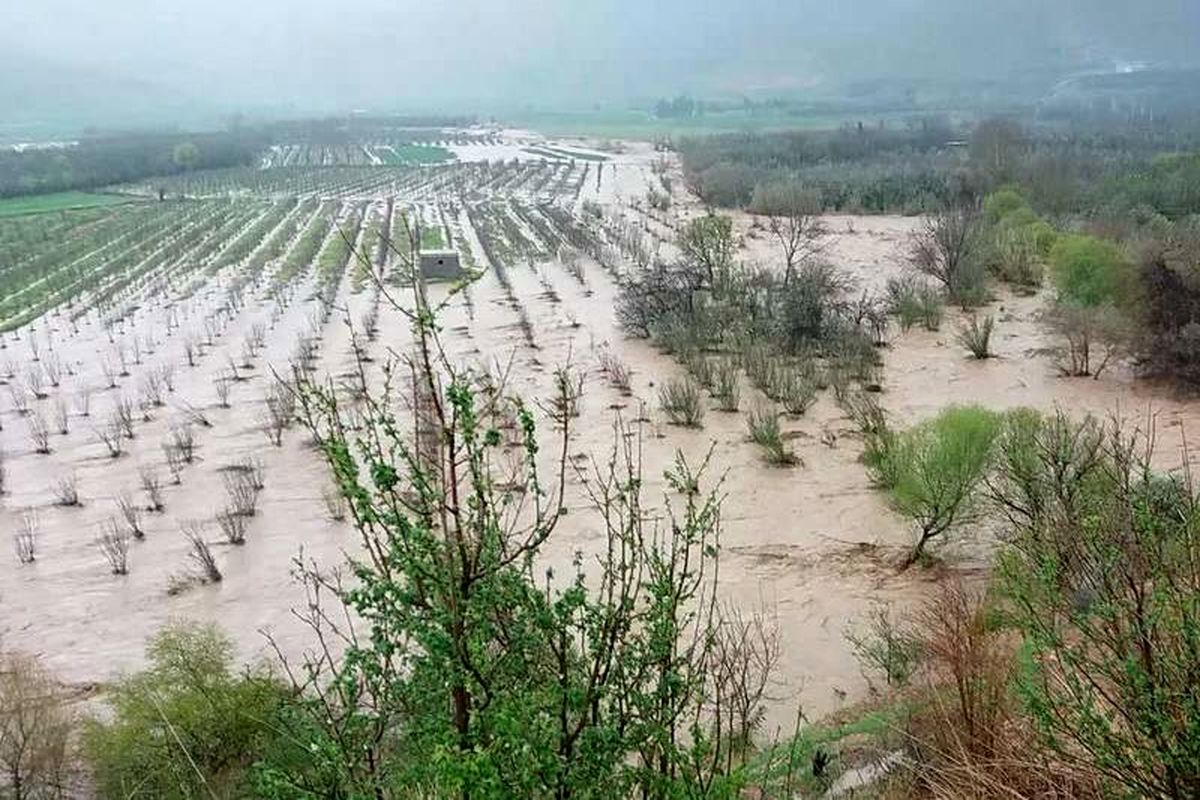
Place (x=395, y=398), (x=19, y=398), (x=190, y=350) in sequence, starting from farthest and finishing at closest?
1. (x=190, y=350)
2. (x=19, y=398)
3. (x=395, y=398)

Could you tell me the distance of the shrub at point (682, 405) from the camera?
68.7 ft

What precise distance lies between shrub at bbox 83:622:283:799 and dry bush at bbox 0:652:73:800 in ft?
0.95

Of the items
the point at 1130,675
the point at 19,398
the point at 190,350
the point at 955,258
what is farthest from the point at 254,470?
the point at 955,258

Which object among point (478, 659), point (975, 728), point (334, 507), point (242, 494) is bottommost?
point (334, 507)

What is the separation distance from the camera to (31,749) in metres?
9.49

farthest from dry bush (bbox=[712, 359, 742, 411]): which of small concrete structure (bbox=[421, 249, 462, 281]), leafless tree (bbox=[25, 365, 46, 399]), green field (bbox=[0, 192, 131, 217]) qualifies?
green field (bbox=[0, 192, 131, 217])

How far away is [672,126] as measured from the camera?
132 m

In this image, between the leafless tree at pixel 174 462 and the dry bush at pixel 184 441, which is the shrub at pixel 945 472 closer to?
the leafless tree at pixel 174 462

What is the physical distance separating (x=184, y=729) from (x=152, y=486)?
9.49 metres

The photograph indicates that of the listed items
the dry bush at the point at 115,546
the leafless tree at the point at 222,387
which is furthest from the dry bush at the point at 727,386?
the dry bush at the point at 115,546

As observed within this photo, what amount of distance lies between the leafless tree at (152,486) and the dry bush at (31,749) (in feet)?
24.7

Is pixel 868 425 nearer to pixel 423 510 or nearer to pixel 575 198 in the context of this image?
pixel 423 510

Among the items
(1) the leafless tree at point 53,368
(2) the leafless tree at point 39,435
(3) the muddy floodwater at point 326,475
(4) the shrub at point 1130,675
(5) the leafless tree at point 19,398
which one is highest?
(4) the shrub at point 1130,675

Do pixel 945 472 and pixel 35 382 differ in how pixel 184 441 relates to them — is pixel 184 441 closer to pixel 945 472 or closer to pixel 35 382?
pixel 35 382
